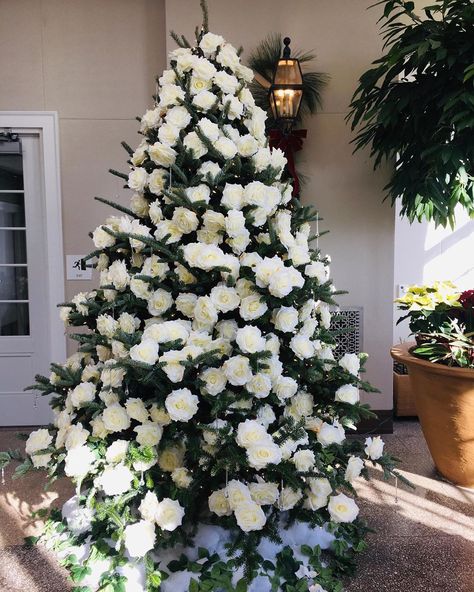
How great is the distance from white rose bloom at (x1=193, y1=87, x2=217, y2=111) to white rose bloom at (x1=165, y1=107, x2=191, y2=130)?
0.05 m

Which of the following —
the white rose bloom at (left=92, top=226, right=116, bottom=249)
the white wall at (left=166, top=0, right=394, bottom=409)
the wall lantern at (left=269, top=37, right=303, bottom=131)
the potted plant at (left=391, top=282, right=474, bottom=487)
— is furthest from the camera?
the white wall at (left=166, top=0, right=394, bottom=409)

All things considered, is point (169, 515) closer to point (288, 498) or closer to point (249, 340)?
point (288, 498)

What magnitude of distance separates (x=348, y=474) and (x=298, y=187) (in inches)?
80.2

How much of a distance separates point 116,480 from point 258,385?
54 cm

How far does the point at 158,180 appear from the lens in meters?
1.82

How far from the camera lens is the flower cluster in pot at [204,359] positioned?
163cm

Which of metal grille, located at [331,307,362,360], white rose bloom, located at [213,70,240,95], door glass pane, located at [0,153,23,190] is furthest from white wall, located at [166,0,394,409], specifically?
white rose bloom, located at [213,70,240,95]

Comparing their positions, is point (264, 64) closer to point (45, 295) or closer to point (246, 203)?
point (246, 203)

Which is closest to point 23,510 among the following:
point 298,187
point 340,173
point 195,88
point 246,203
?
point 246,203

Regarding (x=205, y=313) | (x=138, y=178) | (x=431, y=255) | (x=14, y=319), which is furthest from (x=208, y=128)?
(x=431, y=255)

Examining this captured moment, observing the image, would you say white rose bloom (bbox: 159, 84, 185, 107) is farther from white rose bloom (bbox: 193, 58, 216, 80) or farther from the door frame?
the door frame

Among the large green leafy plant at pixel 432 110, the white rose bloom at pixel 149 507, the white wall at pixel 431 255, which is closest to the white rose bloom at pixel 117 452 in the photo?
the white rose bloom at pixel 149 507

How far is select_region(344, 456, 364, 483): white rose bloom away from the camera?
1846mm

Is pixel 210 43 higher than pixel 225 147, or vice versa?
pixel 210 43
